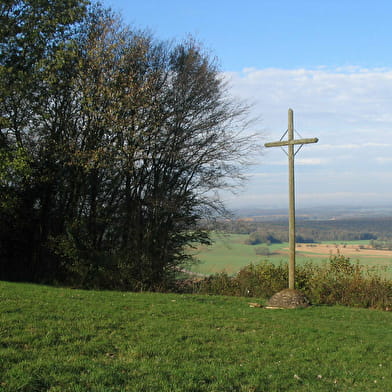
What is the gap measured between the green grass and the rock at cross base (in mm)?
2270

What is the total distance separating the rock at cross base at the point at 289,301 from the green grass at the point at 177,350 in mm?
2270

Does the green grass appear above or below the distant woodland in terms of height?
below

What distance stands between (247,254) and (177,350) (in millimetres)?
14919

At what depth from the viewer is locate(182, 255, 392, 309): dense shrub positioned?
15.3 m

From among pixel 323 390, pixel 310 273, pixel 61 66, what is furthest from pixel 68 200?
pixel 323 390

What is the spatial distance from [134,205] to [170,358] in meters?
15.0

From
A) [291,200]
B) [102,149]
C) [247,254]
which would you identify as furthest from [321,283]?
[102,149]

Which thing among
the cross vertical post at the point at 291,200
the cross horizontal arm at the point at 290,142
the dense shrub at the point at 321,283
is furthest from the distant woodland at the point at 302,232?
the cross horizontal arm at the point at 290,142

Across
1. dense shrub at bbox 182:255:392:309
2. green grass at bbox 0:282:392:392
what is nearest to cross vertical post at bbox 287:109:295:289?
dense shrub at bbox 182:255:392:309

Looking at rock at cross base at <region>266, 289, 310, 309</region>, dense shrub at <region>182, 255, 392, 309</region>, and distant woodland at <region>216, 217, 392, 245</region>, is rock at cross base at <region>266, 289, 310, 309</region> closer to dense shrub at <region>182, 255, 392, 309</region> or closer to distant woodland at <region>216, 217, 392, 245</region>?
dense shrub at <region>182, 255, 392, 309</region>

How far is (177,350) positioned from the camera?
6.81m

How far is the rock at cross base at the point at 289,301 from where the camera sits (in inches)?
526

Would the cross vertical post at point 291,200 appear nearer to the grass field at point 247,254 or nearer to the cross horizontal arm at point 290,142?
the cross horizontal arm at point 290,142

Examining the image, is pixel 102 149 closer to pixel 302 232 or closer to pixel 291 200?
pixel 291 200
